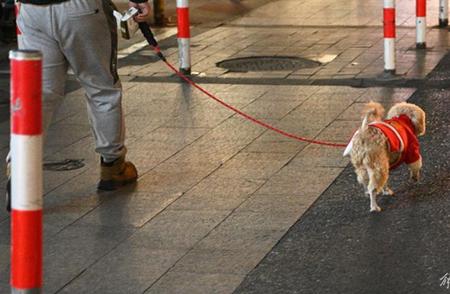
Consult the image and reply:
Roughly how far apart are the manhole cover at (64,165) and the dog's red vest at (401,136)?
2.47 meters

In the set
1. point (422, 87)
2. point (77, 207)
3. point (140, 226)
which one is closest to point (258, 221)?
point (140, 226)

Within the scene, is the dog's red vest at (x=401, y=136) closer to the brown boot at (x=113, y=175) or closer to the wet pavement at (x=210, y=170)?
the wet pavement at (x=210, y=170)

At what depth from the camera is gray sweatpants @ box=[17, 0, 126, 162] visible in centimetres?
734

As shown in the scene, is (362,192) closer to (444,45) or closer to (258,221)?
(258,221)

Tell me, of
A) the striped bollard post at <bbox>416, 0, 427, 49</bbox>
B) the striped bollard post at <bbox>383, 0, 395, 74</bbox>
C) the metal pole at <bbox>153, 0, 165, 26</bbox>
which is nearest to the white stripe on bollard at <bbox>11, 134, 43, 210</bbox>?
the striped bollard post at <bbox>383, 0, 395, 74</bbox>

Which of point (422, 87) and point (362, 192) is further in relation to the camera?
point (422, 87)

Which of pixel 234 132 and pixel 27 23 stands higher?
pixel 27 23

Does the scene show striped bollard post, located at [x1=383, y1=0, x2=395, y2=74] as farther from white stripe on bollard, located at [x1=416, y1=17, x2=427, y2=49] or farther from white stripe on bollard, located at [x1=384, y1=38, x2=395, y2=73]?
white stripe on bollard, located at [x1=416, y1=17, x2=427, y2=49]

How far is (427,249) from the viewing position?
639cm

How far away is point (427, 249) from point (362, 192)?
48.9 inches

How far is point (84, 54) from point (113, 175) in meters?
0.89

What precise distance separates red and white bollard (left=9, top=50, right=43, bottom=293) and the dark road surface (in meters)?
1.57

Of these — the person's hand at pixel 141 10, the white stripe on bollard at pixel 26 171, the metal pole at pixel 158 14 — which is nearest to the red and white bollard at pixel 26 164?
the white stripe on bollard at pixel 26 171

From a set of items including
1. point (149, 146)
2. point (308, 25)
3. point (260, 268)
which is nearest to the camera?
point (260, 268)
